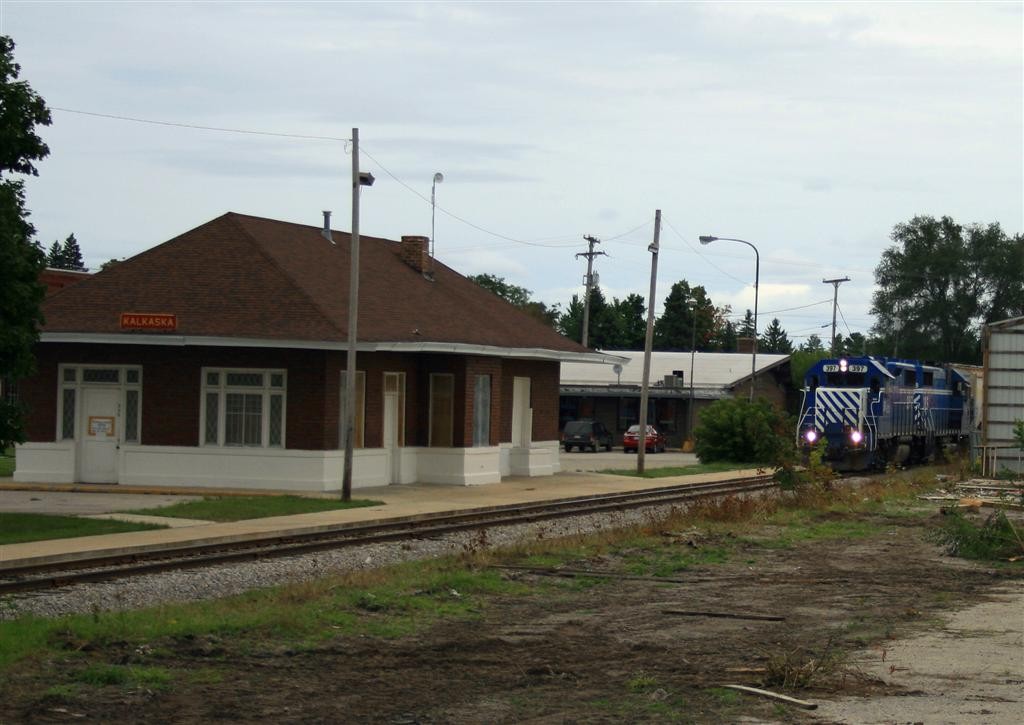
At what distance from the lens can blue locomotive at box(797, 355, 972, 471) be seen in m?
38.8

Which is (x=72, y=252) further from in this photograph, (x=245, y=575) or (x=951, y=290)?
(x=245, y=575)

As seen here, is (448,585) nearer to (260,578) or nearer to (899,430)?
(260,578)

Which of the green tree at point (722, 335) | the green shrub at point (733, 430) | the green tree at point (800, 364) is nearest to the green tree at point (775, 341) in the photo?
the green tree at point (722, 335)

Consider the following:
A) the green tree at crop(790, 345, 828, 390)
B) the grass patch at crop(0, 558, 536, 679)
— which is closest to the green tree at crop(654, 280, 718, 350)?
the green tree at crop(790, 345, 828, 390)

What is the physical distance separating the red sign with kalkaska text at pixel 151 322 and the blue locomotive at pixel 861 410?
17.2 metres

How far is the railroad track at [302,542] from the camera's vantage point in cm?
1633

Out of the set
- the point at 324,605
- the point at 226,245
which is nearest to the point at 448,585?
the point at 324,605

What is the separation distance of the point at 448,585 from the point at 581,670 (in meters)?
4.89

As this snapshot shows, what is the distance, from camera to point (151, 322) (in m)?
30.6

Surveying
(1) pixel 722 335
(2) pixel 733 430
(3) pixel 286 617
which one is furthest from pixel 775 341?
(3) pixel 286 617

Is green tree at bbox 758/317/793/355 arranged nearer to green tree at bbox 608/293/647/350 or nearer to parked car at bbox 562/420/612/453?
green tree at bbox 608/293/647/350

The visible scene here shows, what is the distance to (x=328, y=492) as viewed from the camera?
30.1m

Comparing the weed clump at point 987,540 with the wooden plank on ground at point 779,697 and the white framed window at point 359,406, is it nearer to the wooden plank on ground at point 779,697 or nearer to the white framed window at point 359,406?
the wooden plank on ground at point 779,697

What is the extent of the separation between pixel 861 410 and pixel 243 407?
17.8m
